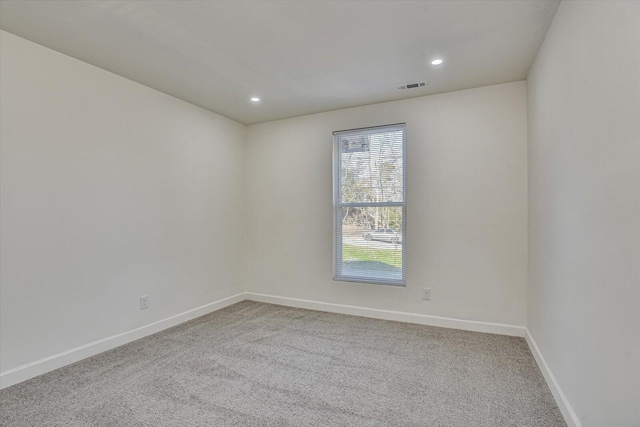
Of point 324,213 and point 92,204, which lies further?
point 324,213

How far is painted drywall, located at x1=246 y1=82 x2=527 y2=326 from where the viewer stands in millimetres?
3180

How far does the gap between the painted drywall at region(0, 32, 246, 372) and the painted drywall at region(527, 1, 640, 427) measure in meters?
3.42

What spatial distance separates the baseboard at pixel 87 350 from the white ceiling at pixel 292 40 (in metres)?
2.38

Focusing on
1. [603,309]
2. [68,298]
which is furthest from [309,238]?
[603,309]

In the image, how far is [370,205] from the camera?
3.85m

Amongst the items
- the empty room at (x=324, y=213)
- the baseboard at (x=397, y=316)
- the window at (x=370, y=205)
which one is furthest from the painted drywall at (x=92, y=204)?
the window at (x=370, y=205)

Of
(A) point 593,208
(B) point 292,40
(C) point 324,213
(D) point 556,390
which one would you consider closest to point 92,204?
(B) point 292,40

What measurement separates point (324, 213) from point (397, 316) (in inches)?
58.2

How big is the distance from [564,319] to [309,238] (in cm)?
275

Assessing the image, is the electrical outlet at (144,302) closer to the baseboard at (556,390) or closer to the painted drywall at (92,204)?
the painted drywall at (92,204)

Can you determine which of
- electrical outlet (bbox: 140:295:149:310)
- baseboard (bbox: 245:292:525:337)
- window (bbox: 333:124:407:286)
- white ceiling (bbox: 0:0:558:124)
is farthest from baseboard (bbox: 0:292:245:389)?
white ceiling (bbox: 0:0:558:124)

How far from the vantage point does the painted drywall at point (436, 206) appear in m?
3.18

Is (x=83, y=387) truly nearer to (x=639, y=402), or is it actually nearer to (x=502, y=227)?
(x=639, y=402)

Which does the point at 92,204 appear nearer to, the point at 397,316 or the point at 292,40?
the point at 292,40
